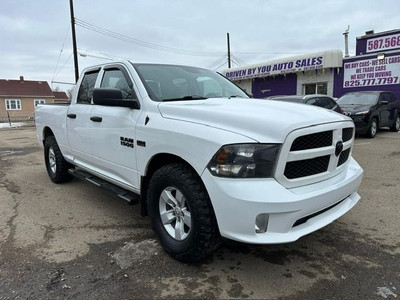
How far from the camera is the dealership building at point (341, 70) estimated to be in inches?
671

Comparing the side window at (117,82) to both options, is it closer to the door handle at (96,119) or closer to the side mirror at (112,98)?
the side mirror at (112,98)

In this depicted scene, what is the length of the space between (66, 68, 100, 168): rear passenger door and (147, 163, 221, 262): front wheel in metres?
1.62

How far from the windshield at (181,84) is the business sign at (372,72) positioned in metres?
15.5

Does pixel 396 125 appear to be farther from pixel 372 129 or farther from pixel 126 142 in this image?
pixel 126 142

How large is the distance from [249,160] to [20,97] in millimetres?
50699

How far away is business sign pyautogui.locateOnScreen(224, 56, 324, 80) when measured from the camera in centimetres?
1905

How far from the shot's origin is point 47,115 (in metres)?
5.76

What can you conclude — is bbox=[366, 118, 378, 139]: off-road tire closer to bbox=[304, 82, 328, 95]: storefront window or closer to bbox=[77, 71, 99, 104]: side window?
bbox=[304, 82, 328, 95]: storefront window

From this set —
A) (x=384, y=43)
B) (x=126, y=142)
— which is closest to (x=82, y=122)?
(x=126, y=142)

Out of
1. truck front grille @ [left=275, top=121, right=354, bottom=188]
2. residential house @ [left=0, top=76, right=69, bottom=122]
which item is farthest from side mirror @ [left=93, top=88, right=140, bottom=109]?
residential house @ [left=0, top=76, right=69, bottom=122]

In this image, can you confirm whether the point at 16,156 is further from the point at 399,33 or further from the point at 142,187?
the point at 399,33

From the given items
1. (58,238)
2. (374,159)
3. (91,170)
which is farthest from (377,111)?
(58,238)

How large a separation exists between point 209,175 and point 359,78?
1792 cm

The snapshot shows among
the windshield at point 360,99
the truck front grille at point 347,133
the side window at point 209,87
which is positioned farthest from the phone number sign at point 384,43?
the truck front grille at point 347,133
